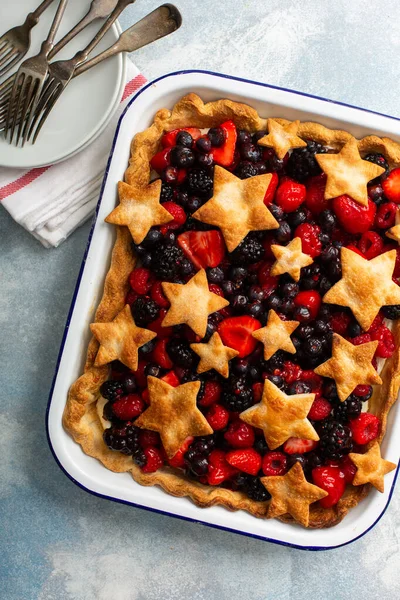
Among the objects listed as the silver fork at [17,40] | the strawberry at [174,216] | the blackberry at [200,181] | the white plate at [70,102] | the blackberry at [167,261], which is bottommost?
the blackberry at [167,261]

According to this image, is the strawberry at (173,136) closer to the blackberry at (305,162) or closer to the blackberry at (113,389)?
the blackberry at (305,162)

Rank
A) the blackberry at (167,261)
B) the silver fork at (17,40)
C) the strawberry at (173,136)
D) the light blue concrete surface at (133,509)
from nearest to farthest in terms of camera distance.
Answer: the blackberry at (167,261)
the strawberry at (173,136)
the silver fork at (17,40)
the light blue concrete surface at (133,509)

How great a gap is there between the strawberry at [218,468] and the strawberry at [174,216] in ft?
2.54

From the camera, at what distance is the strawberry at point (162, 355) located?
2.23 metres

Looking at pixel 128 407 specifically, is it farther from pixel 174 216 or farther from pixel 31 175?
pixel 31 175

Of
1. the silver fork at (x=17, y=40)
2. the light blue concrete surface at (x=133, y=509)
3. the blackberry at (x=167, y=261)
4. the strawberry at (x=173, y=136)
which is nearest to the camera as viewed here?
the blackberry at (x=167, y=261)

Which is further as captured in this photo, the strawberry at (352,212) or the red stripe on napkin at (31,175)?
the red stripe on napkin at (31,175)

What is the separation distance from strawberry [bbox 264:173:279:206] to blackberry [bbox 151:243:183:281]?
1.12 feet

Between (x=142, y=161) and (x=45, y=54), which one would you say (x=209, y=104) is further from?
(x=45, y=54)

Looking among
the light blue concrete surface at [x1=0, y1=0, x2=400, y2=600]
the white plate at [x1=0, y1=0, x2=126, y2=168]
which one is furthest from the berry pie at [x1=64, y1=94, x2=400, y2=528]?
the light blue concrete surface at [x1=0, y1=0, x2=400, y2=600]

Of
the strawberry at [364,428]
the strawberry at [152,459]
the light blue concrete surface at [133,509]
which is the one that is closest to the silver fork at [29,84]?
the light blue concrete surface at [133,509]

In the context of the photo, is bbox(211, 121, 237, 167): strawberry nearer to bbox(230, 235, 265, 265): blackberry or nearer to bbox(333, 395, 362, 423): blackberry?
bbox(230, 235, 265, 265): blackberry

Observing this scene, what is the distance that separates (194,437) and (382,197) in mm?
1038

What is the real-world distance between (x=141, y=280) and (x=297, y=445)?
76 cm
